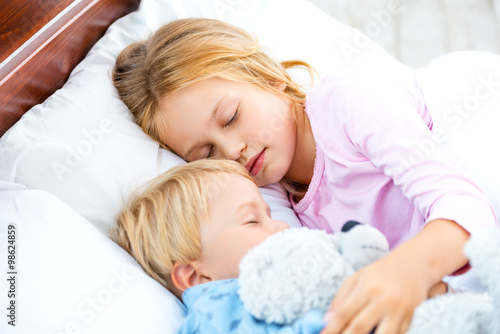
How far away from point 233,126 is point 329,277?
0.52 meters

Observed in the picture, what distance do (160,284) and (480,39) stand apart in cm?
192

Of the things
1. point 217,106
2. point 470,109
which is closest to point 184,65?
point 217,106

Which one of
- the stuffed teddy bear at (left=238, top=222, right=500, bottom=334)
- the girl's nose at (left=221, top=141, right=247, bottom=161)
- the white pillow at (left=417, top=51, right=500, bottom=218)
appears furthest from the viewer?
the girl's nose at (left=221, top=141, right=247, bottom=161)

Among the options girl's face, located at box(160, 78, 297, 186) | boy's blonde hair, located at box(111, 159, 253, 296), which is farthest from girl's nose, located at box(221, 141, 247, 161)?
boy's blonde hair, located at box(111, 159, 253, 296)

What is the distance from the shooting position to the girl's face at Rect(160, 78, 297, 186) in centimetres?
113

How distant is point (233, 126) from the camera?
1132 mm

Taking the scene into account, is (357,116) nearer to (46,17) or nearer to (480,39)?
(46,17)

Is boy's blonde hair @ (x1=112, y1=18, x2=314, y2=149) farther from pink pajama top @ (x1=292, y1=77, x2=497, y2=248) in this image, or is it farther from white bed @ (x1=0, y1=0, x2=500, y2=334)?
pink pajama top @ (x1=292, y1=77, x2=497, y2=248)

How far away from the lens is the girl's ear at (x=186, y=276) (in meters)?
0.89

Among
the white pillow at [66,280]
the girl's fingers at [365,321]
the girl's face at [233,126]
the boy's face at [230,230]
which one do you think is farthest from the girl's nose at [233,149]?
the girl's fingers at [365,321]

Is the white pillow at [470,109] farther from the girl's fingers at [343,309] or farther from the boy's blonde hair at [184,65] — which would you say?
the girl's fingers at [343,309]

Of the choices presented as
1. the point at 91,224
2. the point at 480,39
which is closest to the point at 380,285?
the point at 91,224

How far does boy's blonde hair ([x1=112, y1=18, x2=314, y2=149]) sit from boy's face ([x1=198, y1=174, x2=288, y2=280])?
0.38 metres

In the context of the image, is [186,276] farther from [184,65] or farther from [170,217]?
[184,65]
